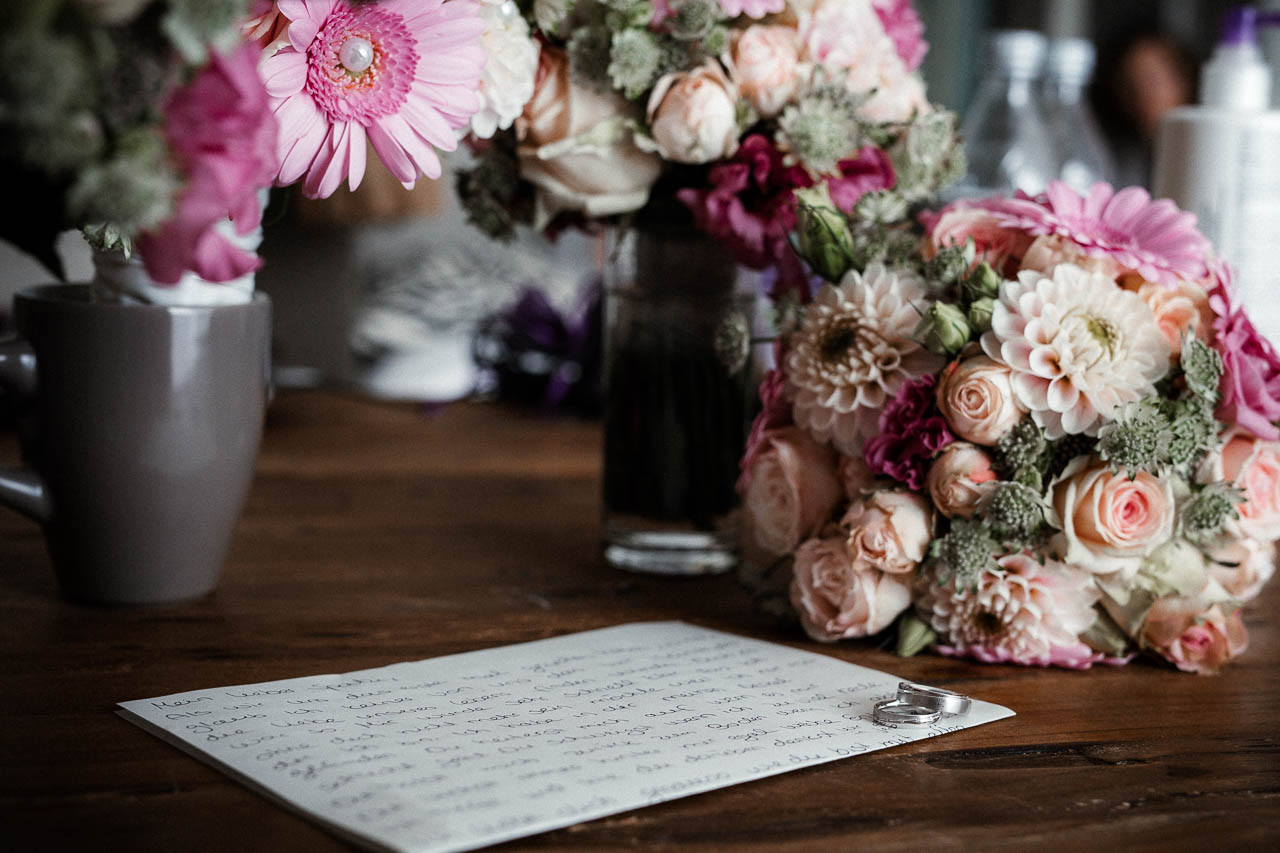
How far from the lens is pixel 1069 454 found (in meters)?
0.62

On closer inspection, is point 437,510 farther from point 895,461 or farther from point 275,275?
point 275,275

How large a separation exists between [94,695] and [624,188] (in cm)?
39

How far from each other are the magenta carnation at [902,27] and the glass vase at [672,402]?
179 millimetres

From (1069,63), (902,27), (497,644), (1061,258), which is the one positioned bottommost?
(497,644)

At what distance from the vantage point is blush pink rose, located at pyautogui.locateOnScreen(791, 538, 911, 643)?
2.06ft

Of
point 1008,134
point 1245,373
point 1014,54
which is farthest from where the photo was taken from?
point 1008,134

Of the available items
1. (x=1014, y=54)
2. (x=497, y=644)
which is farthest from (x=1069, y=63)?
(x=497, y=644)

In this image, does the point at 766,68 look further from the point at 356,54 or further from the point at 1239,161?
the point at 1239,161

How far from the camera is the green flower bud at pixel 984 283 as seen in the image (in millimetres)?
621

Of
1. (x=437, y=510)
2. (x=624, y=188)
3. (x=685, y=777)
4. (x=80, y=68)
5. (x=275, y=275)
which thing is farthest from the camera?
(x=275, y=275)

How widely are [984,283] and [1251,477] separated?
167mm

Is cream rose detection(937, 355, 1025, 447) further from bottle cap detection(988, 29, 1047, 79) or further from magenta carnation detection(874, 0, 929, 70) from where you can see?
bottle cap detection(988, 29, 1047, 79)

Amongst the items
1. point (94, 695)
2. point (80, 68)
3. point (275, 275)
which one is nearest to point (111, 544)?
point (94, 695)

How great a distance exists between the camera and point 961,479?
602 mm
